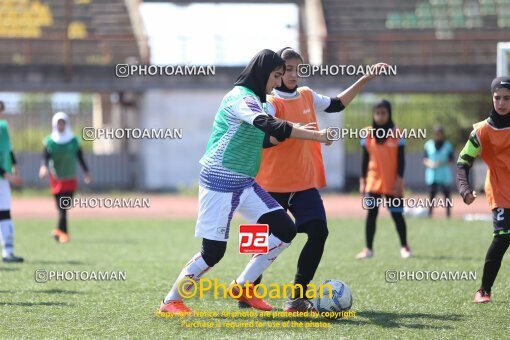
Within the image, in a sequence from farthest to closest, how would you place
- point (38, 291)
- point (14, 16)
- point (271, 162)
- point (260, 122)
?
point (14, 16) → point (38, 291) → point (271, 162) → point (260, 122)

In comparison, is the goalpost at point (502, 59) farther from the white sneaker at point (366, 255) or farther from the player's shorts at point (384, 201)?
the white sneaker at point (366, 255)

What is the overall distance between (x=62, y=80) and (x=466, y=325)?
2333 centimetres

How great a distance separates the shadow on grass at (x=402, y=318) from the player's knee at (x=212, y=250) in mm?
1364

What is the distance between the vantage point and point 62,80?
2878cm

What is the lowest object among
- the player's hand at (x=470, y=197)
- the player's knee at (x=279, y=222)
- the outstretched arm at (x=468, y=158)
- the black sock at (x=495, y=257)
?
the black sock at (x=495, y=257)

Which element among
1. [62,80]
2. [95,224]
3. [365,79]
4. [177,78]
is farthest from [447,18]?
[365,79]

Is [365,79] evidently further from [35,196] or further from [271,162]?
[35,196]

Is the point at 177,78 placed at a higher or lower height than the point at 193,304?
higher

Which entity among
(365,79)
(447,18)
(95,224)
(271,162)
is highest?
(447,18)

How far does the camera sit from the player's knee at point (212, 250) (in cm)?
723

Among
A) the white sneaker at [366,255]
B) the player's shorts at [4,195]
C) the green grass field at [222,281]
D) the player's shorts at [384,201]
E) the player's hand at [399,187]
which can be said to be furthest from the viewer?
the white sneaker at [366,255]

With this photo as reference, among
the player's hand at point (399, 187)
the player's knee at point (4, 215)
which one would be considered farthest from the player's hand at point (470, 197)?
the player's knee at point (4, 215)

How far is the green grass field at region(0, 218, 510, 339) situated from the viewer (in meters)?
7.00

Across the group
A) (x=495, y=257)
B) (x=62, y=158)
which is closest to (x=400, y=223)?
(x=495, y=257)
